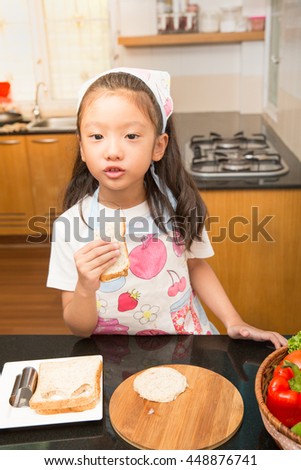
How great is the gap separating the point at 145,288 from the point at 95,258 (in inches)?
10.3

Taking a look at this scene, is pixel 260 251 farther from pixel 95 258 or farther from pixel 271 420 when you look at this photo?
pixel 271 420

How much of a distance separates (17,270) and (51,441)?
9.21 ft

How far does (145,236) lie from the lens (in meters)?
1.19

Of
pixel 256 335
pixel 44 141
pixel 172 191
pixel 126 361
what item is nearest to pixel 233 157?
pixel 172 191

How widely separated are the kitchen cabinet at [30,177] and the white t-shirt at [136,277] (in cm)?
240

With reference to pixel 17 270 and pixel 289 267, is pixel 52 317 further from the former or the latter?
pixel 289 267

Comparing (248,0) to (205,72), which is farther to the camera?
(205,72)

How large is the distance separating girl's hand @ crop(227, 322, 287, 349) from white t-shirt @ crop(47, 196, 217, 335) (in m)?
0.18

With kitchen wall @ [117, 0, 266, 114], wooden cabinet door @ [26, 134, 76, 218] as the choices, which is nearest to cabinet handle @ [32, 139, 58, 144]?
wooden cabinet door @ [26, 134, 76, 218]

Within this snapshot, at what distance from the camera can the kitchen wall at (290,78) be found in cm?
228

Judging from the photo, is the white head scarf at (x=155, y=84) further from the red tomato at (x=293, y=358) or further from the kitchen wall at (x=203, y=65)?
the kitchen wall at (x=203, y=65)

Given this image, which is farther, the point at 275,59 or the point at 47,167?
the point at 47,167

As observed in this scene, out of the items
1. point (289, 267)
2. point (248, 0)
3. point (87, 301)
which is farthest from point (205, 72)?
point (87, 301)

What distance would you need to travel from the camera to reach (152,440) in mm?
752
